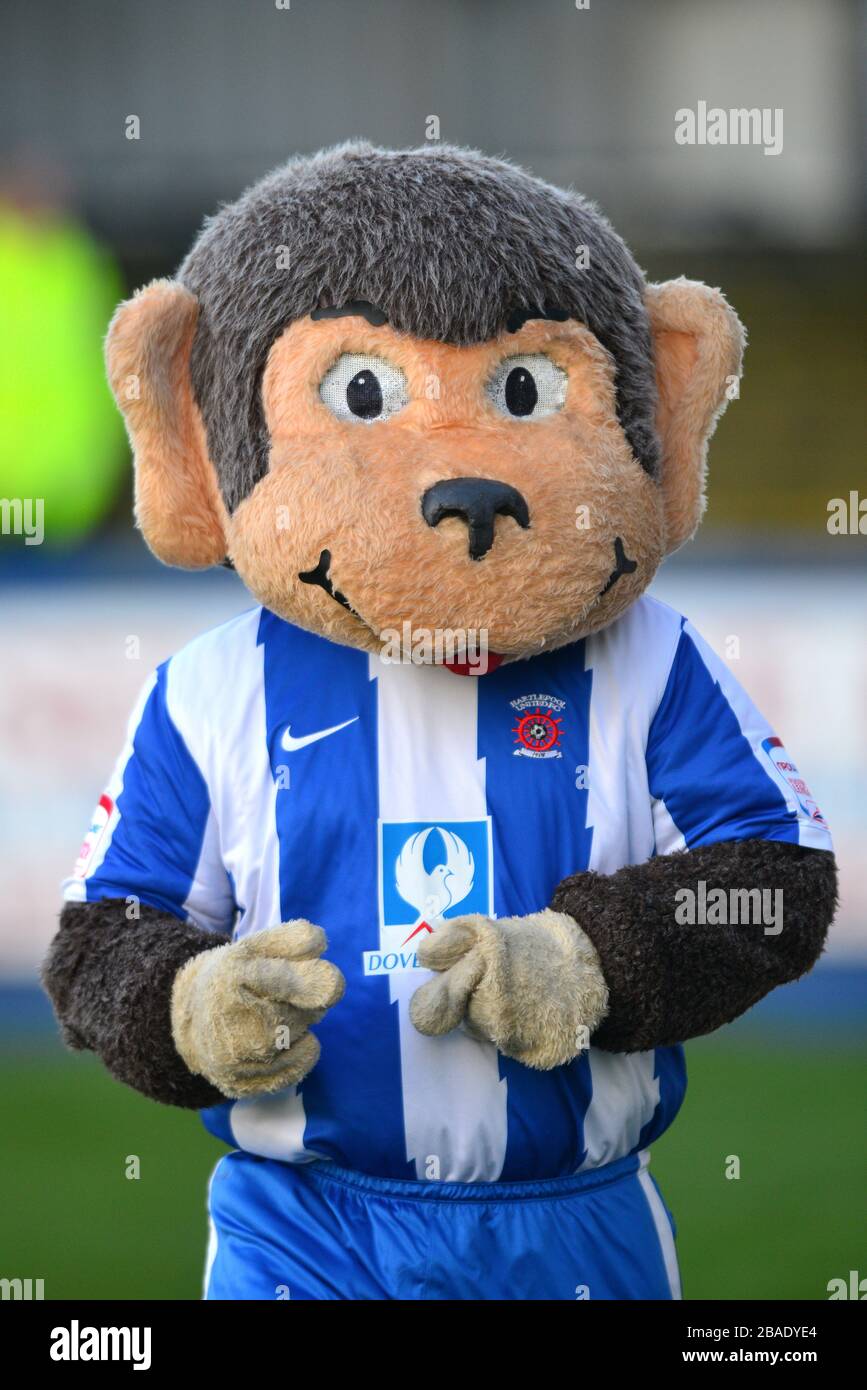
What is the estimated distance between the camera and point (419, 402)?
148 centimetres

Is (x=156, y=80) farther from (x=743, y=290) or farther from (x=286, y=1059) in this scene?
(x=286, y=1059)

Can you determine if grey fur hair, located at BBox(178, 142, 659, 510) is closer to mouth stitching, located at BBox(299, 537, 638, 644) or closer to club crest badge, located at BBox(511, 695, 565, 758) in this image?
mouth stitching, located at BBox(299, 537, 638, 644)

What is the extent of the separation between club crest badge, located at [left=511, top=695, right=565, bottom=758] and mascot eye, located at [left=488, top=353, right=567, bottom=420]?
10.8 inches

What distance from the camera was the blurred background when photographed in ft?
13.6

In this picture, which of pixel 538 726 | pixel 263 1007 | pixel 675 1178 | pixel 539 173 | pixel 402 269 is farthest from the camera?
pixel 539 173

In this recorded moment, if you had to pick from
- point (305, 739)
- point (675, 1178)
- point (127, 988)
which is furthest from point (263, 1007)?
point (675, 1178)

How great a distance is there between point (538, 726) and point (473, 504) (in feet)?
0.90

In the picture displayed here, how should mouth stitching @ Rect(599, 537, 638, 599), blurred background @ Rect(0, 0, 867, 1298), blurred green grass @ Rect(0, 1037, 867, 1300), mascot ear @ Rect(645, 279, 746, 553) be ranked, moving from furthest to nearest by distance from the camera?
1. blurred background @ Rect(0, 0, 867, 1298)
2. blurred green grass @ Rect(0, 1037, 867, 1300)
3. mascot ear @ Rect(645, 279, 746, 553)
4. mouth stitching @ Rect(599, 537, 638, 599)

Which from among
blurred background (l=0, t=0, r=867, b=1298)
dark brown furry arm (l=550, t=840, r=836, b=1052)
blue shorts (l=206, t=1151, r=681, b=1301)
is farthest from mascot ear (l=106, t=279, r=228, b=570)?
blurred background (l=0, t=0, r=867, b=1298)

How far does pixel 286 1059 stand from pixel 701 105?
192 inches

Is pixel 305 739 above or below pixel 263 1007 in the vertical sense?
above

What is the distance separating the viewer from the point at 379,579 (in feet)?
4.68

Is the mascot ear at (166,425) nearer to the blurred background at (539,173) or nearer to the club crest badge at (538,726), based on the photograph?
the club crest badge at (538,726)

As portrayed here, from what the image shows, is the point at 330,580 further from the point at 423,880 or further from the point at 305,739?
the point at 423,880
